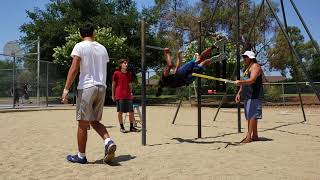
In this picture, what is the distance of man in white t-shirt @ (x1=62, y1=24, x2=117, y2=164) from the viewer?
617 centimetres

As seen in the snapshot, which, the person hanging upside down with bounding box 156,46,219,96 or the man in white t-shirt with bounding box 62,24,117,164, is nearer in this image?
the man in white t-shirt with bounding box 62,24,117,164

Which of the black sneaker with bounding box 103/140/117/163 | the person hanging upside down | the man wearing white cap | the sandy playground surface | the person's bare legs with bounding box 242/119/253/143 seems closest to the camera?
the sandy playground surface

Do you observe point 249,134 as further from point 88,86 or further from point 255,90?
point 88,86

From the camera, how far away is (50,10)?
33.1 m

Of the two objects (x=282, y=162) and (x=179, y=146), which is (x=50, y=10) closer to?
(x=179, y=146)

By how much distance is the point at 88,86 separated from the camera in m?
6.18

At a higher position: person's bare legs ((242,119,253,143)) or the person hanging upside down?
the person hanging upside down

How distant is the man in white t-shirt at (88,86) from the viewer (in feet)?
20.2

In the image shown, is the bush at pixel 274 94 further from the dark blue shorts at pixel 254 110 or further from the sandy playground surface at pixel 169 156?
the dark blue shorts at pixel 254 110

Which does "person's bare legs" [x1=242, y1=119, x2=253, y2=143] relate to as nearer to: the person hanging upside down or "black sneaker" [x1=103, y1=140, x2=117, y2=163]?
the person hanging upside down

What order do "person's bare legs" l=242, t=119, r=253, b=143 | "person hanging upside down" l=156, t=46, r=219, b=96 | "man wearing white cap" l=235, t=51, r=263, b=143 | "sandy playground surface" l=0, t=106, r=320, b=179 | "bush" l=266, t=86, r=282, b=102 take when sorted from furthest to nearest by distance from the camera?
1. "bush" l=266, t=86, r=282, b=102
2. "man wearing white cap" l=235, t=51, r=263, b=143
3. "person's bare legs" l=242, t=119, r=253, b=143
4. "person hanging upside down" l=156, t=46, r=219, b=96
5. "sandy playground surface" l=0, t=106, r=320, b=179

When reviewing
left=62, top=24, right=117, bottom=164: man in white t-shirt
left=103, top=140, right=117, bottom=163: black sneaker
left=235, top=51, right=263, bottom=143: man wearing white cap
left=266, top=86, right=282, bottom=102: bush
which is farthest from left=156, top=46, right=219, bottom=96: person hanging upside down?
left=266, top=86, right=282, bottom=102: bush

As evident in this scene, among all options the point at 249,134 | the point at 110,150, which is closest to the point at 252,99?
the point at 249,134

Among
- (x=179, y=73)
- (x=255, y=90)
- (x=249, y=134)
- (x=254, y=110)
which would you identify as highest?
(x=179, y=73)
